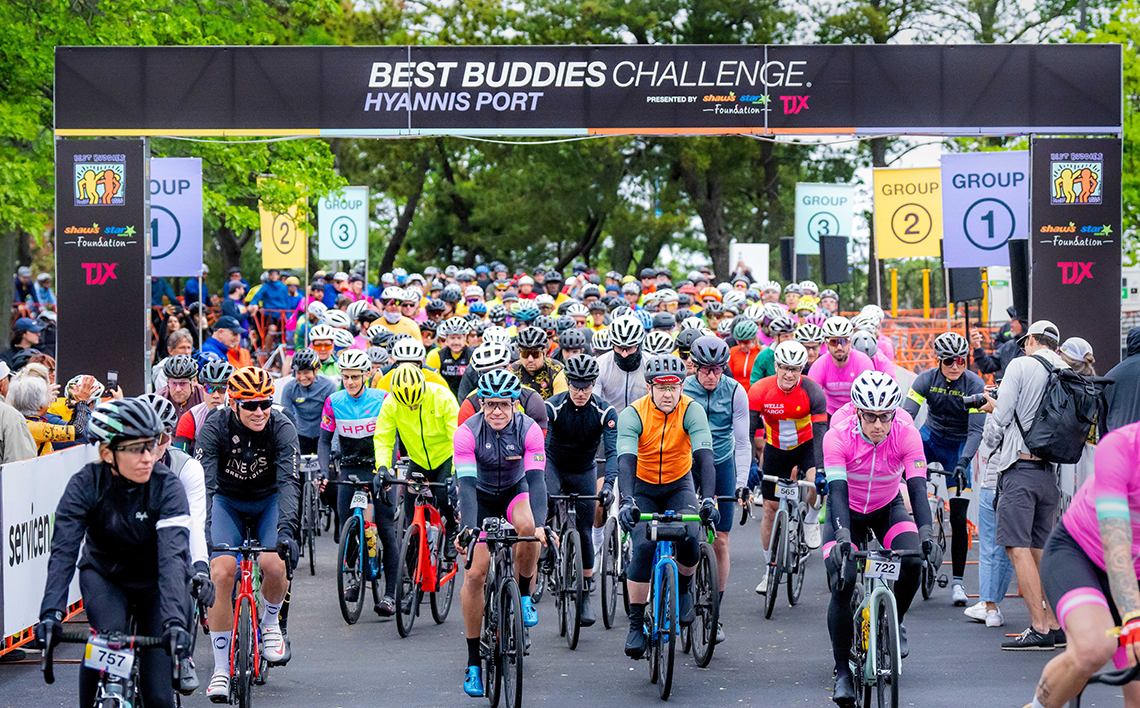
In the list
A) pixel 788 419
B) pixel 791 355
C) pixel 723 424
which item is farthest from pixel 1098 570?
pixel 788 419

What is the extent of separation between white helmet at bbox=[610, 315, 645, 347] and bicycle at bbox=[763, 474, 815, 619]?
1.63m

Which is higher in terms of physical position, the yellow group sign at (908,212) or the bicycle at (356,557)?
the yellow group sign at (908,212)

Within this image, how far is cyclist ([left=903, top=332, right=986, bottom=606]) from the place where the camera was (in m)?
11.5

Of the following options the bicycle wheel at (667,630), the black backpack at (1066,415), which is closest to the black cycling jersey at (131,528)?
the bicycle wheel at (667,630)

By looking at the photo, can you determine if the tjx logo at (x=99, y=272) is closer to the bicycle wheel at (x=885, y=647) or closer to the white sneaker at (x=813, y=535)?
the white sneaker at (x=813, y=535)

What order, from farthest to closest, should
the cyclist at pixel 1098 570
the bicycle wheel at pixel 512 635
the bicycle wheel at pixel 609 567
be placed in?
the bicycle wheel at pixel 609 567 < the bicycle wheel at pixel 512 635 < the cyclist at pixel 1098 570

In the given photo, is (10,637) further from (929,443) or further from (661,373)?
(929,443)

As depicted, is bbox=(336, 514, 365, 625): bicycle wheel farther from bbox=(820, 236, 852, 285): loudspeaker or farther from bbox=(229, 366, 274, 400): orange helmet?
bbox=(820, 236, 852, 285): loudspeaker

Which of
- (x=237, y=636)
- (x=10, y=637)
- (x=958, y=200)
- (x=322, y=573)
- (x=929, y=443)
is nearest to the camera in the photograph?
(x=237, y=636)

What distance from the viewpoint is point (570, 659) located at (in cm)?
966

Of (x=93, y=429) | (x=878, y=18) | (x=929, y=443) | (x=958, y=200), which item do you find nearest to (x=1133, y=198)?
(x=878, y=18)

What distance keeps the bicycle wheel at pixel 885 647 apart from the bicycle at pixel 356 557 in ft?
15.7

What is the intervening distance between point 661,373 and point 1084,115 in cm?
874

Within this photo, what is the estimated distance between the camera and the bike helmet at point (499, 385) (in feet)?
27.8
